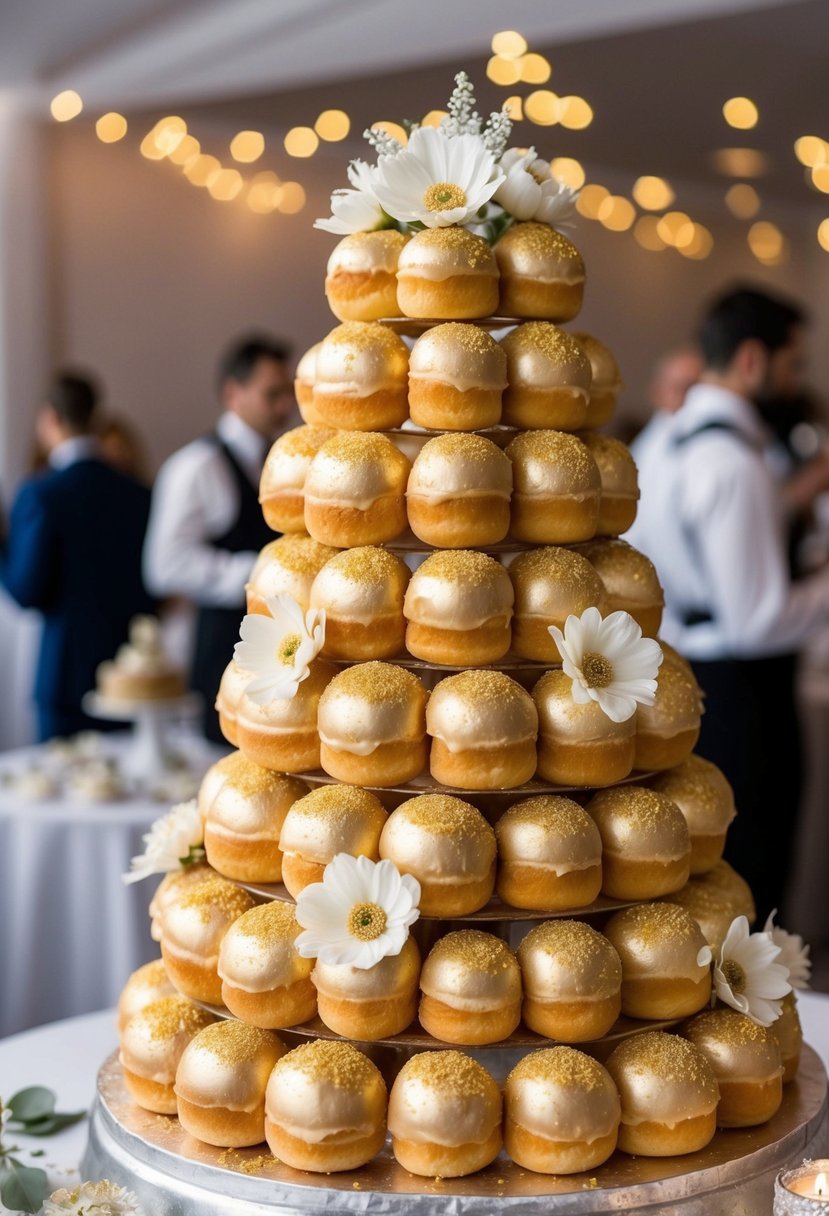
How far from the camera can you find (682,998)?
1.33 metres

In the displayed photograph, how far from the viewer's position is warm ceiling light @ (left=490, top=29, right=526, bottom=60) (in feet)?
16.7

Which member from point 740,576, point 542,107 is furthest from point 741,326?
point 542,107

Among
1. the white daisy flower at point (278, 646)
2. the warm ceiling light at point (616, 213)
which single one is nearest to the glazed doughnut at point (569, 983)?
the white daisy flower at point (278, 646)

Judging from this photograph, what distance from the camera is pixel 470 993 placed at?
48.8 inches

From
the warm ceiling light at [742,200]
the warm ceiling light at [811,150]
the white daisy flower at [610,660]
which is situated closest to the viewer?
the white daisy flower at [610,660]

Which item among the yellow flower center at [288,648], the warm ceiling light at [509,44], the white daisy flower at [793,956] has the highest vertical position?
the warm ceiling light at [509,44]

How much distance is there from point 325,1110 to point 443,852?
0.77 feet

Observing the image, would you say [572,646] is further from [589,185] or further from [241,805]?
[589,185]

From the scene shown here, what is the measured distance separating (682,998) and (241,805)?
45 cm

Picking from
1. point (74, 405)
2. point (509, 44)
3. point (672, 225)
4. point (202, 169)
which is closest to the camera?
point (74, 405)

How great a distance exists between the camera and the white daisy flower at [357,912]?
4.01 ft

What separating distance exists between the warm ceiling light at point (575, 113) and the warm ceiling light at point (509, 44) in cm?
127

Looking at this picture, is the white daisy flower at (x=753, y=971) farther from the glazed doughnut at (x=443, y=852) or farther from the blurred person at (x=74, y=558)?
the blurred person at (x=74, y=558)

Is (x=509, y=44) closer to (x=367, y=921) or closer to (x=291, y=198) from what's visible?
(x=291, y=198)
